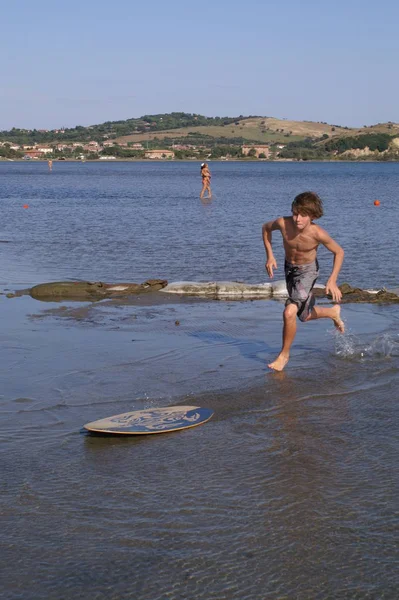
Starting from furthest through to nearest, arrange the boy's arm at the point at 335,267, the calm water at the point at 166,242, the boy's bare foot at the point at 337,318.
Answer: the calm water at the point at 166,242 → the boy's bare foot at the point at 337,318 → the boy's arm at the point at 335,267

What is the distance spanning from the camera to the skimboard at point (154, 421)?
5500 millimetres

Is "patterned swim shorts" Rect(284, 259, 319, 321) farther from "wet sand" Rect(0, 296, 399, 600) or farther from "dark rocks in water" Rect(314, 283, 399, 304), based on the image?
"dark rocks in water" Rect(314, 283, 399, 304)

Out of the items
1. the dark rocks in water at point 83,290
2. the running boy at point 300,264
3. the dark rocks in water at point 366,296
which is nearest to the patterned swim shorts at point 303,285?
the running boy at point 300,264

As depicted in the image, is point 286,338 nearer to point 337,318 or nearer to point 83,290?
point 337,318

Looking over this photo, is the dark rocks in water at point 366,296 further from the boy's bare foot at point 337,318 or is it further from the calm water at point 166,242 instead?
the boy's bare foot at point 337,318

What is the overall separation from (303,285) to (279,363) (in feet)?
2.38

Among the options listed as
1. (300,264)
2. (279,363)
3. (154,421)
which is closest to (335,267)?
(300,264)

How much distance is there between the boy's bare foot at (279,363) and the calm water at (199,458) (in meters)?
0.08

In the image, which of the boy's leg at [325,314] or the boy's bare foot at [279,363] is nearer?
the boy's bare foot at [279,363]

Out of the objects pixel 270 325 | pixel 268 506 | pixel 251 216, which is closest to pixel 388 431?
pixel 268 506

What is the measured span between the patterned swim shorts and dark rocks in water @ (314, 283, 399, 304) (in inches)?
138

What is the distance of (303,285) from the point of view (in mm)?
7375

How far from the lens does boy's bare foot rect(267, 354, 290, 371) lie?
7213mm

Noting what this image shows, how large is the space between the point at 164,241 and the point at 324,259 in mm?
4729
